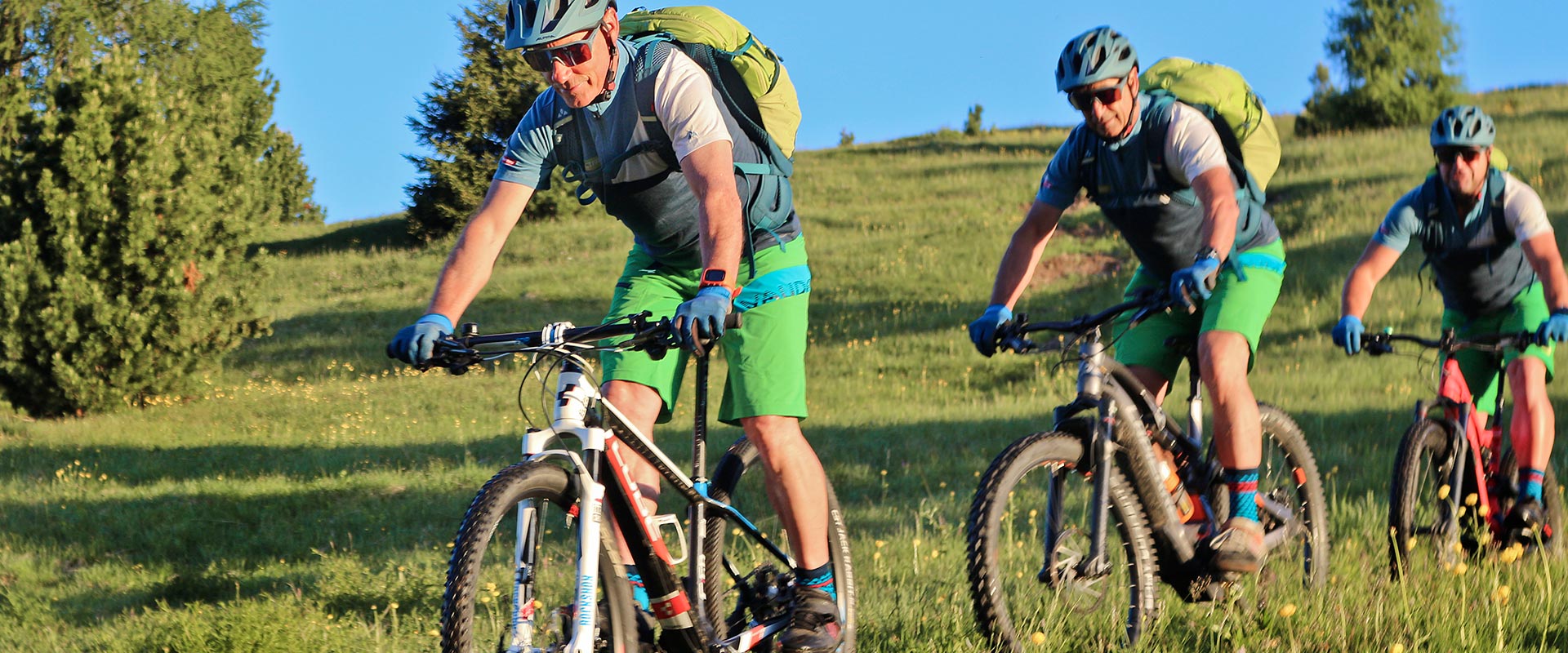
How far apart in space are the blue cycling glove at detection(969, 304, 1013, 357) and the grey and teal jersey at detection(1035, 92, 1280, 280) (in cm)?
47

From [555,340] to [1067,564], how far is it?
193cm

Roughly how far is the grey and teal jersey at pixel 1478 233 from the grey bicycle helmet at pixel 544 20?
12.5ft

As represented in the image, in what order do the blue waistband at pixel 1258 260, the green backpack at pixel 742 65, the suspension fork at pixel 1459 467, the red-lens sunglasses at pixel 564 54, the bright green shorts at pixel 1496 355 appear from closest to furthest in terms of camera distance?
the red-lens sunglasses at pixel 564 54, the green backpack at pixel 742 65, the blue waistband at pixel 1258 260, the suspension fork at pixel 1459 467, the bright green shorts at pixel 1496 355

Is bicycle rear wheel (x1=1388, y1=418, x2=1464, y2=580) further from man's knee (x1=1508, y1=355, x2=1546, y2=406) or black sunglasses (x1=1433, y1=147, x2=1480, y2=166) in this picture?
black sunglasses (x1=1433, y1=147, x2=1480, y2=166)

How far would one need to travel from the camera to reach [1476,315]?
619 cm

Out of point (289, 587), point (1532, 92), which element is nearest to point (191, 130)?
point (289, 587)

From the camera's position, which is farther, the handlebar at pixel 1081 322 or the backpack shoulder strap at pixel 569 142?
the handlebar at pixel 1081 322

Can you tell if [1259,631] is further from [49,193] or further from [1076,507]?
[49,193]

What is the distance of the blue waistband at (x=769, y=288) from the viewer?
414 centimetres

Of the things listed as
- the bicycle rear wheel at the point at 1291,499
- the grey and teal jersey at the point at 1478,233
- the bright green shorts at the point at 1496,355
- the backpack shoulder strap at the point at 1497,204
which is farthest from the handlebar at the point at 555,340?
the bright green shorts at the point at 1496,355

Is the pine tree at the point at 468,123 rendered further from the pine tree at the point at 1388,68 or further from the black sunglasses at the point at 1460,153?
the black sunglasses at the point at 1460,153

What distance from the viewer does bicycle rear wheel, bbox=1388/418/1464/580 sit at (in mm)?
5602

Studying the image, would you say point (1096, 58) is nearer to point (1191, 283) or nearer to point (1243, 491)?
point (1191, 283)

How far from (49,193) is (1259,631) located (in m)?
16.7
